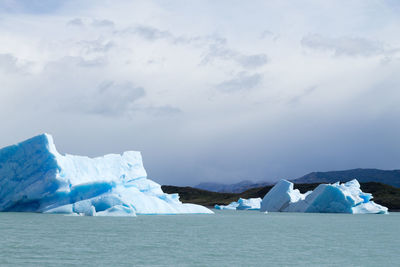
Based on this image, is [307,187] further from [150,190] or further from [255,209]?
[150,190]

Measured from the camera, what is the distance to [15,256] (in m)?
11.7

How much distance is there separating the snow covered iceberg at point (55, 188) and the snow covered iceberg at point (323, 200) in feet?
47.6

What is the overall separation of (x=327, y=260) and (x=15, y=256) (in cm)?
713

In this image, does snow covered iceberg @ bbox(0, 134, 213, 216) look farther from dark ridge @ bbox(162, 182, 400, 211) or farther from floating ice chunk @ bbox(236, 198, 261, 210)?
dark ridge @ bbox(162, 182, 400, 211)

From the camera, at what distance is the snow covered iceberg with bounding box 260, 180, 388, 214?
39.3 meters

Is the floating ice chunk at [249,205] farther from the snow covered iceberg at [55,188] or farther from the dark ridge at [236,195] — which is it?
the snow covered iceberg at [55,188]

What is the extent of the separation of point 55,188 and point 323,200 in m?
20.6

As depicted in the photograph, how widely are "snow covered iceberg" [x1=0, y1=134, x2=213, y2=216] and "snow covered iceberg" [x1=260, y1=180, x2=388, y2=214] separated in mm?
14499

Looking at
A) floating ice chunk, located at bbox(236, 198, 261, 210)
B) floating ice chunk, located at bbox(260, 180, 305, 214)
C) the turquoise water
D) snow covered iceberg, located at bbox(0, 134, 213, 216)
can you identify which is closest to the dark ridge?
floating ice chunk, located at bbox(236, 198, 261, 210)

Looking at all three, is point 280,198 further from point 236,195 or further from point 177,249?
point 236,195

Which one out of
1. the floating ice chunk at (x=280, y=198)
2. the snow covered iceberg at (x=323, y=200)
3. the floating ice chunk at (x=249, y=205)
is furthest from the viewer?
the floating ice chunk at (x=249, y=205)

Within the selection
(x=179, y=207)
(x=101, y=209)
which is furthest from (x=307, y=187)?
(x=101, y=209)

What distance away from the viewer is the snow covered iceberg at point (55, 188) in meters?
27.8

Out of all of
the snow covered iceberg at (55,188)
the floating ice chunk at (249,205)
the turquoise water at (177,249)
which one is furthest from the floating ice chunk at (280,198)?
the turquoise water at (177,249)
